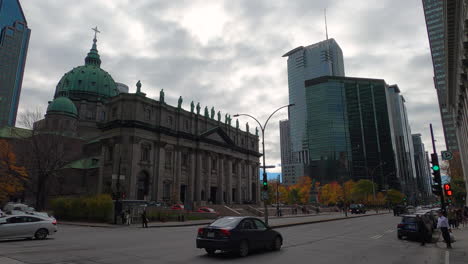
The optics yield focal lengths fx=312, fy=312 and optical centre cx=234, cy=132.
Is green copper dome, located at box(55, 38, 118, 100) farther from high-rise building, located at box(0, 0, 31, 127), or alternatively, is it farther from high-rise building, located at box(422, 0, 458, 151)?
high-rise building, located at box(422, 0, 458, 151)

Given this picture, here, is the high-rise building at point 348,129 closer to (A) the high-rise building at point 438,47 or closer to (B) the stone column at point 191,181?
(A) the high-rise building at point 438,47

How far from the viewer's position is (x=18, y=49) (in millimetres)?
165125

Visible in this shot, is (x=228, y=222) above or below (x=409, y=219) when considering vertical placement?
above

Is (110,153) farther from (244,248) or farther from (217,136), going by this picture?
(244,248)

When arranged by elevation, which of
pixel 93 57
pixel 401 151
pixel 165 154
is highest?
pixel 93 57

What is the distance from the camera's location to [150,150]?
58125mm

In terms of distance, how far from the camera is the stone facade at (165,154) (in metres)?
54.8

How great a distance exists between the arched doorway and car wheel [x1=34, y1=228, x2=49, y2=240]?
3831 centimetres

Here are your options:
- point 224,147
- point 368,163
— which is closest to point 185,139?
point 224,147

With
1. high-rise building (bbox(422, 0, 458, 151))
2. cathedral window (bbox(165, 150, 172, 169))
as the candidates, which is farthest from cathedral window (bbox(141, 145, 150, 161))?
high-rise building (bbox(422, 0, 458, 151))

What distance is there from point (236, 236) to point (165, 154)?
5183 cm

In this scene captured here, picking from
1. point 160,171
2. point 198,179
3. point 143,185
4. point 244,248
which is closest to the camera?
point 244,248

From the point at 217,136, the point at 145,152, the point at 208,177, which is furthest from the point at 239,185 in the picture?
the point at 145,152

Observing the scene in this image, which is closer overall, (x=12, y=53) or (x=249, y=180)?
(x=249, y=180)
